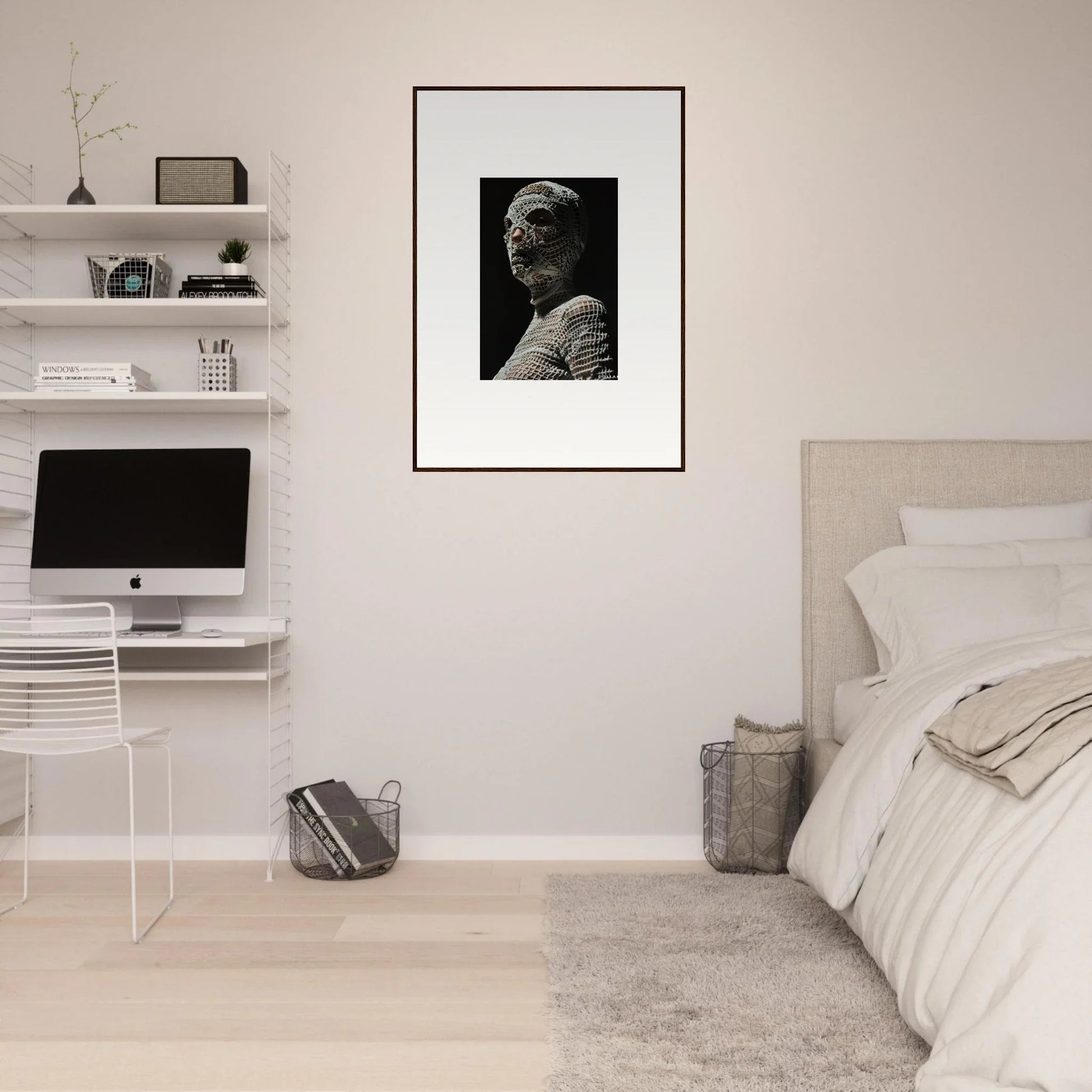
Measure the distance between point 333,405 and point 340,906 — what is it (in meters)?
1.53

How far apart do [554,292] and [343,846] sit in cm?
184

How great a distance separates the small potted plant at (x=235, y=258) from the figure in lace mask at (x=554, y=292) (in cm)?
83

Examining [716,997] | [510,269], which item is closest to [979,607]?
[716,997]

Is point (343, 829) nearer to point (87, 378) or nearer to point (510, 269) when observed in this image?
point (87, 378)

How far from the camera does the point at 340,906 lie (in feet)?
9.13

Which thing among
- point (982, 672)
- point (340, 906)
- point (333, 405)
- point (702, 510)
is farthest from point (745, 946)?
point (333, 405)

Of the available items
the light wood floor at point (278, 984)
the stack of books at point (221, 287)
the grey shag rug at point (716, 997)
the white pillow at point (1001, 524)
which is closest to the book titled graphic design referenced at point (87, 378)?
the stack of books at point (221, 287)

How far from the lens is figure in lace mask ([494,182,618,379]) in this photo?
10.9 feet

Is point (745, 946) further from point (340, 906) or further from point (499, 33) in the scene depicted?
point (499, 33)

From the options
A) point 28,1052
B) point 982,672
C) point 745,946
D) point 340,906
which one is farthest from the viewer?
point 340,906

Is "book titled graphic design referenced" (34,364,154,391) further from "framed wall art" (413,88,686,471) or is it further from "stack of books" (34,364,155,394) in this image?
"framed wall art" (413,88,686,471)

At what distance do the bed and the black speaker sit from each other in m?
1.96

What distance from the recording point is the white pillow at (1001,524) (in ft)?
9.95

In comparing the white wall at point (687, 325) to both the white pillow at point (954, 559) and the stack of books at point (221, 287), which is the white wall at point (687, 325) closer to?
the stack of books at point (221, 287)
